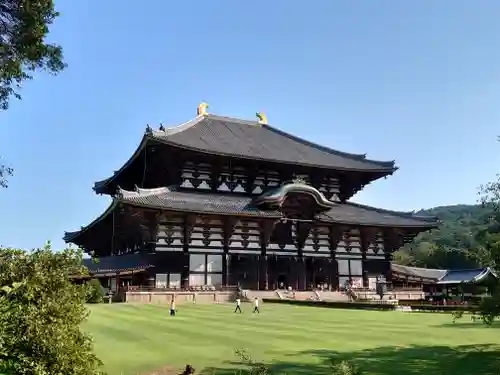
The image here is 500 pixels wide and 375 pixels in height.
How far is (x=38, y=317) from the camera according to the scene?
7.43 m

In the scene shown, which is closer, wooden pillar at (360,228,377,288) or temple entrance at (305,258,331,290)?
temple entrance at (305,258,331,290)

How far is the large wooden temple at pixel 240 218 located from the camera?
116 feet

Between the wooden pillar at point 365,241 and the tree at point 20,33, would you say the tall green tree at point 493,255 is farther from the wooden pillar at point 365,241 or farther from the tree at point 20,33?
the wooden pillar at point 365,241

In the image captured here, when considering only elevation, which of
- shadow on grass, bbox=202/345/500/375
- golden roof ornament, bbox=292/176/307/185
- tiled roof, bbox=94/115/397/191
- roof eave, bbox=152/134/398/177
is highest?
tiled roof, bbox=94/115/397/191

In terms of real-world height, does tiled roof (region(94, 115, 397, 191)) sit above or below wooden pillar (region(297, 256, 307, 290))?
above

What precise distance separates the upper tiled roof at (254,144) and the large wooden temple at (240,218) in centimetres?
13

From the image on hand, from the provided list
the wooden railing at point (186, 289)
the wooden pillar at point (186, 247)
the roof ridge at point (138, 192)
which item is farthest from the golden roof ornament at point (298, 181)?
the roof ridge at point (138, 192)

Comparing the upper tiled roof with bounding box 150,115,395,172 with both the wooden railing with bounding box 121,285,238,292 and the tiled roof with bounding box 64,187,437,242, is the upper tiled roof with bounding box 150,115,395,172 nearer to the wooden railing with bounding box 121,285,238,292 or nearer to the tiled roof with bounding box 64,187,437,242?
the tiled roof with bounding box 64,187,437,242

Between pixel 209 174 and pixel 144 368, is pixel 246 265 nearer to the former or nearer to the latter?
pixel 209 174

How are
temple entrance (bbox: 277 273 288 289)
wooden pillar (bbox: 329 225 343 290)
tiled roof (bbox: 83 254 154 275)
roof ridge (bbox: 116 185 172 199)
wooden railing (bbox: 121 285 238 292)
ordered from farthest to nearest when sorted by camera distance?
wooden pillar (bbox: 329 225 343 290) < temple entrance (bbox: 277 273 288 289) < tiled roof (bbox: 83 254 154 275) < wooden railing (bbox: 121 285 238 292) < roof ridge (bbox: 116 185 172 199)

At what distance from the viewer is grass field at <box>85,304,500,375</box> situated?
38.0 ft

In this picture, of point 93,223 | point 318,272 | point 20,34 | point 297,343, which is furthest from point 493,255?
point 93,223

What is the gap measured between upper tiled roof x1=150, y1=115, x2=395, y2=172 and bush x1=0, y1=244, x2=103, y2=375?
2891 cm

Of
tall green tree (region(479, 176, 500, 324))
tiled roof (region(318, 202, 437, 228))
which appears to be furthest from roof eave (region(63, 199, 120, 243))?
tall green tree (region(479, 176, 500, 324))
